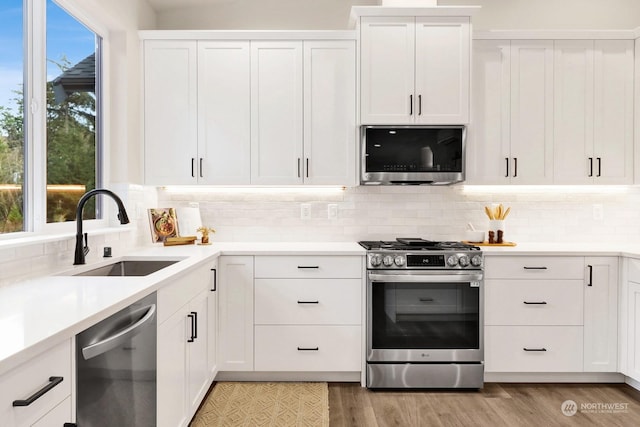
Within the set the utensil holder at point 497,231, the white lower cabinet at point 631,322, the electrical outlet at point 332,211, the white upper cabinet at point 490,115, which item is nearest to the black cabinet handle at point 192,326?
the electrical outlet at point 332,211

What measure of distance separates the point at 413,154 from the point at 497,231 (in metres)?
0.91

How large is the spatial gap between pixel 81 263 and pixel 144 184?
108 centimetres

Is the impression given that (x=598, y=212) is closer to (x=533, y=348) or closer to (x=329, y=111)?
(x=533, y=348)

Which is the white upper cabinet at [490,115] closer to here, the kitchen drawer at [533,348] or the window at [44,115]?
the kitchen drawer at [533,348]

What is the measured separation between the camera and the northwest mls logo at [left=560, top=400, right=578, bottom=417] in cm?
252

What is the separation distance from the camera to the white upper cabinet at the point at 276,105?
3.12m

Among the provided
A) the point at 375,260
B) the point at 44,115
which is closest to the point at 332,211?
the point at 375,260

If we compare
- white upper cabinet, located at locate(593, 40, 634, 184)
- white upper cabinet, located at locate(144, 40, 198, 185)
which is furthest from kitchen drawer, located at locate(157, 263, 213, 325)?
white upper cabinet, located at locate(593, 40, 634, 184)

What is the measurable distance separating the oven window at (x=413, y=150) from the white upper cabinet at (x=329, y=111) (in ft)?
0.57

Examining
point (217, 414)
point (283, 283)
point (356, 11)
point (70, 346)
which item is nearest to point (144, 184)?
point (283, 283)

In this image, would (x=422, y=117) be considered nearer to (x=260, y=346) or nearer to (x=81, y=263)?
(x=260, y=346)

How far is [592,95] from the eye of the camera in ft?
10.3

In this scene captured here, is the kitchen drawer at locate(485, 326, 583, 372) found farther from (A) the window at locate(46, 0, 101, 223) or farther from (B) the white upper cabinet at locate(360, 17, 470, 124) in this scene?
(A) the window at locate(46, 0, 101, 223)

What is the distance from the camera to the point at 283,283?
2.85m
